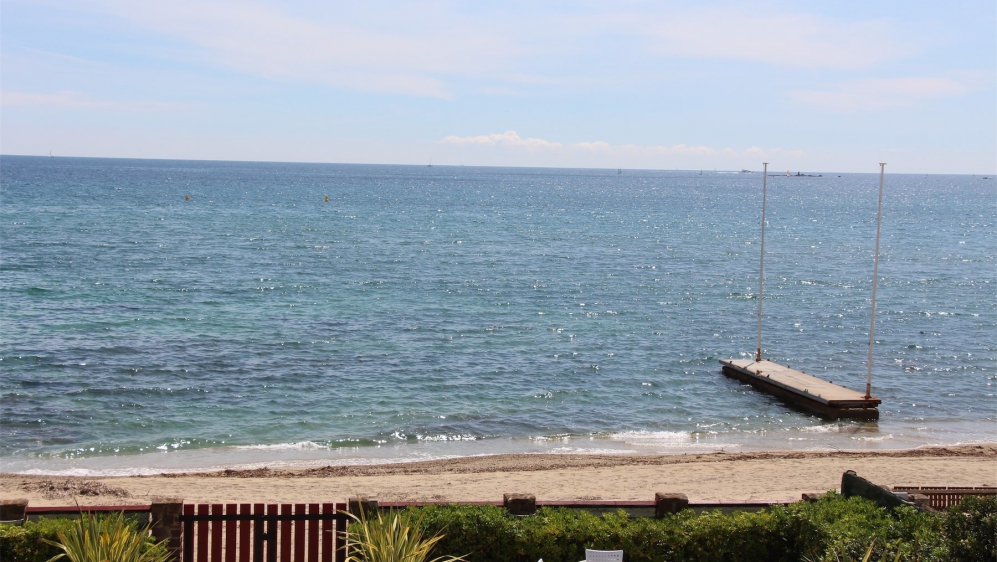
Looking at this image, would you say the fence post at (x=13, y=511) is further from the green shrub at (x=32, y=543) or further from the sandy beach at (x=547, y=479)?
the sandy beach at (x=547, y=479)

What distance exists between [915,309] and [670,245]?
35.5 meters

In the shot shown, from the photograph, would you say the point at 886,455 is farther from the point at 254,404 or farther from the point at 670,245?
the point at 670,245

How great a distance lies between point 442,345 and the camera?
1412 inches

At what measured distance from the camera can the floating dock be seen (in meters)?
27.5

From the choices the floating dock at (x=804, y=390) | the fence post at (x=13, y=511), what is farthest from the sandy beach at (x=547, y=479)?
the fence post at (x=13, y=511)

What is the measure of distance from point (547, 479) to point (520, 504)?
10321 millimetres

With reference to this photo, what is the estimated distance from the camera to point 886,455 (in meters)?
23.3

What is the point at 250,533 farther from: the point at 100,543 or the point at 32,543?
the point at 32,543

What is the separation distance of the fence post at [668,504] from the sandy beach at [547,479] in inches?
311

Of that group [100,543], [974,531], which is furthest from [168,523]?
[974,531]

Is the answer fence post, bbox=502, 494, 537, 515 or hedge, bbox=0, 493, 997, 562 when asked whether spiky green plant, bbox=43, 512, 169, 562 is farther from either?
fence post, bbox=502, 494, 537, 515

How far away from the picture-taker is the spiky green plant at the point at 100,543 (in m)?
8.45

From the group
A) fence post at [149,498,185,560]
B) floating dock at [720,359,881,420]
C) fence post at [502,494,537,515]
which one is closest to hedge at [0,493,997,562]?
fence post at [502,494,537,515]

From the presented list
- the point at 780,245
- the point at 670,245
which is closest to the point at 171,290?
the point at 670,245
